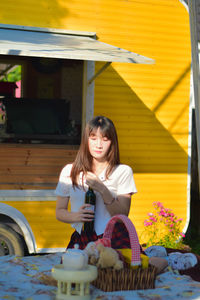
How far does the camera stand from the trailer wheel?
6.03m

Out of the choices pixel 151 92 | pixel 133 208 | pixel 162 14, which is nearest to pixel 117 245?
pixel 133 208

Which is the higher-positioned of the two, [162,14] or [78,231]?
[162,14]

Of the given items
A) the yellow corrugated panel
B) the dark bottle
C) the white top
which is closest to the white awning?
the yellow corrugated panel

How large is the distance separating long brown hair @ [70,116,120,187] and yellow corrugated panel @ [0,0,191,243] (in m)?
3.33

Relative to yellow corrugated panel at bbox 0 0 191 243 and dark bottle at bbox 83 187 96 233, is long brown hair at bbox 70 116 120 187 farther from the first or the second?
yellow corrugated panel at bbox 0 0 191 243

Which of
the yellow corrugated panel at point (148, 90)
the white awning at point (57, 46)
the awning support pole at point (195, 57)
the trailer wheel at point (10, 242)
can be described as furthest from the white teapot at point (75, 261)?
the yellow corrugated panel at point (148, 90)

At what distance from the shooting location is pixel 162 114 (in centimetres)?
691

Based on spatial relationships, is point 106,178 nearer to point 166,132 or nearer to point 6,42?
point 6,42

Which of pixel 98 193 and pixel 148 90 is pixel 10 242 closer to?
pixel 148 90

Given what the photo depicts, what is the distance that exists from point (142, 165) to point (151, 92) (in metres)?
1.04

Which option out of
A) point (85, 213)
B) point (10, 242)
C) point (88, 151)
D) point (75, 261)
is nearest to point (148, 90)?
point (10, 242)

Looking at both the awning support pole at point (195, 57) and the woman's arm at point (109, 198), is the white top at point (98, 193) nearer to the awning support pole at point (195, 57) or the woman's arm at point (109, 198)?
the woman's arm at point (109, 198)

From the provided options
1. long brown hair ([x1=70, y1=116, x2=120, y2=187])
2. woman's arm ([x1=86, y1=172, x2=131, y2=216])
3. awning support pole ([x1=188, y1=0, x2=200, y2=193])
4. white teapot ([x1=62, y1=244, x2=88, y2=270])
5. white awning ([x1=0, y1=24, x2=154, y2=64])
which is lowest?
white teapot ([x1=62, y1=244, x2=88, y2=270])

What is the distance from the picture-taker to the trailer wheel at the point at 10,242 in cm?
603
